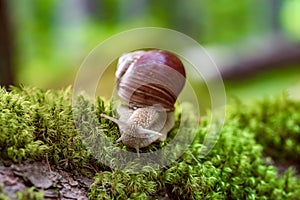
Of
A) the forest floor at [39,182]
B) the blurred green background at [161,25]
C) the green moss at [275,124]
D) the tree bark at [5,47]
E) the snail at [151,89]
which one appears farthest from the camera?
the blurred green background at [161,25]

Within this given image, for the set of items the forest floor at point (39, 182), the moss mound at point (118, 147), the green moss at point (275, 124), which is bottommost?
the forest floor at point (39, 182)

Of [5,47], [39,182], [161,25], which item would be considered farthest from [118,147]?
[161,25]

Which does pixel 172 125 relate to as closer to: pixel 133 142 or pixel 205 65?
pixel 133 142

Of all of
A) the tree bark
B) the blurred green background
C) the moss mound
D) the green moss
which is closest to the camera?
the moss mound

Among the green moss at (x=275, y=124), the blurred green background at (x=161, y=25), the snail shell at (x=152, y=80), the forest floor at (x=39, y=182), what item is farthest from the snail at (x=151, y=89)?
the blurred green background at (x=161, y=25)

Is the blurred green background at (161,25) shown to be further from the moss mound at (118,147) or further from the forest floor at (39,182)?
the forest floor at (39,182)

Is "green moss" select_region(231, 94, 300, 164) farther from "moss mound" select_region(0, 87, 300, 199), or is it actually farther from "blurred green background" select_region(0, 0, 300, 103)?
"blurred green background" select_region(0, 0, 300, 103)

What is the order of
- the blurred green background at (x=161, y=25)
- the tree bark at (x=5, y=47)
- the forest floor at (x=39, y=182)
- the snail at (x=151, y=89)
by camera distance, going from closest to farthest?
the forest floor at (x=39, y=182), the snail at (x=151, y=89), the tree bark at (x=5, y=47), the blurred green background at (x=161, y=25)

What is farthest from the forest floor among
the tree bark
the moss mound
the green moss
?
the tree bark
